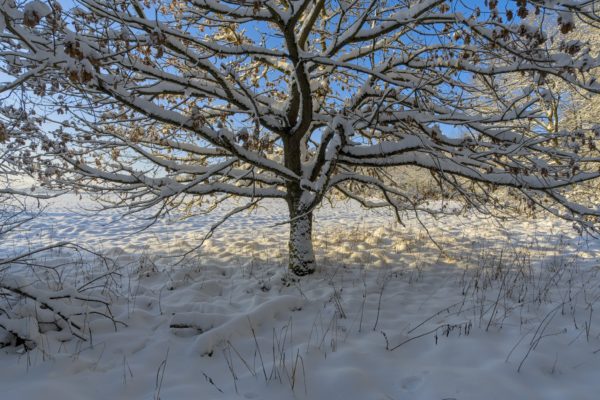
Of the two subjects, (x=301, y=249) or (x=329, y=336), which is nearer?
(x=329, y=336)

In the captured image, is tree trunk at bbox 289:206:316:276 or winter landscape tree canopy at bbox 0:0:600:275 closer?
winter landscape tree canopy at bbox 0:0:600:275

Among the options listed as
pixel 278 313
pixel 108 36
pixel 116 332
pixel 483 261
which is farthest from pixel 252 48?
pixel 483 261

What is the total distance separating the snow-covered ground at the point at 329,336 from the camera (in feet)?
7.36

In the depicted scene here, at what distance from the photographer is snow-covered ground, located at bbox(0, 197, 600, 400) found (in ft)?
7.36

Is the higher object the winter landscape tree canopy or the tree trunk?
the winter landscape tree canopy

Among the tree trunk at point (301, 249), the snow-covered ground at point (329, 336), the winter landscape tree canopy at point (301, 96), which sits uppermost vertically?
the winter landscape tree canopy at point (301, 96)

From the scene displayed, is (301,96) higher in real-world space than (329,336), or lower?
higher

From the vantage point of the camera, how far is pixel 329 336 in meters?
2.97

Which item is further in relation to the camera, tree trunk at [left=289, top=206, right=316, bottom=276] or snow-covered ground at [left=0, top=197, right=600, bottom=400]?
tree trunk at [left=289, top=206, right=316, bottom=276]

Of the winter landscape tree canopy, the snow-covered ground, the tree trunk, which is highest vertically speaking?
the winter landscape tree canopy

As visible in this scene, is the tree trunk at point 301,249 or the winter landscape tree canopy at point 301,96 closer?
the winter landscape tree canopy at point 301,96

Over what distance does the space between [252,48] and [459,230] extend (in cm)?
819

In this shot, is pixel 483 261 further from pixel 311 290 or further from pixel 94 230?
pixel 94 230

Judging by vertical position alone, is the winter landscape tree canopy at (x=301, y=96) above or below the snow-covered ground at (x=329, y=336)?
above
